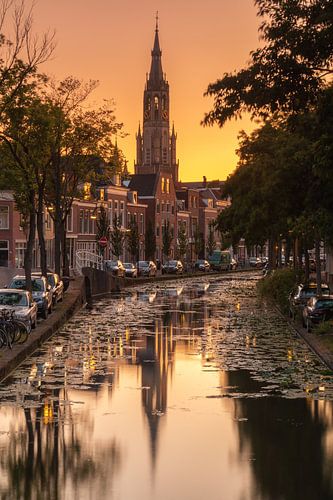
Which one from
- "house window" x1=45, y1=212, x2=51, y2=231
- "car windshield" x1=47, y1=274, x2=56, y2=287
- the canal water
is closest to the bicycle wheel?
the canal water

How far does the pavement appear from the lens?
22422 millimetres

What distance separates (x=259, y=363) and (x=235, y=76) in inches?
288

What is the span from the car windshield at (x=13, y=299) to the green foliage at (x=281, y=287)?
48.1 ft

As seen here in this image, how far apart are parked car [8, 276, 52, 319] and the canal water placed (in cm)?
738

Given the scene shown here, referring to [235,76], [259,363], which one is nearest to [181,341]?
[259,363]

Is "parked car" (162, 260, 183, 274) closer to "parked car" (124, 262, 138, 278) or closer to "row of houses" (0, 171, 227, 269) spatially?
"row of houses" (0, 171, 227, 269)

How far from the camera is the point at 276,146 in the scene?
43.5 metres

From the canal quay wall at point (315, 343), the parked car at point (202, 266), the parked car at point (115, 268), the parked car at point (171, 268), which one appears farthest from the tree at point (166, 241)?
the canal quay wall at point (315, 343)

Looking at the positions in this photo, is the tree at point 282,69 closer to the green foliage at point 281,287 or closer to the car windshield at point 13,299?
the car windshield at point 13,299

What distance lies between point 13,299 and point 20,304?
0.37 m

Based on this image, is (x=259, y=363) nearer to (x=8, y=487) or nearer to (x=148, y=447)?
(x=148, y=447)

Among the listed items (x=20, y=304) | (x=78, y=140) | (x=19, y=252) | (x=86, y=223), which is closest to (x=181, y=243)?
(x=86, y=223)

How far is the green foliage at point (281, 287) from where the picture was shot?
44.7 metres

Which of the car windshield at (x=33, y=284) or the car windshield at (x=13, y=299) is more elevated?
the car windshield at (x=33, y=284)
